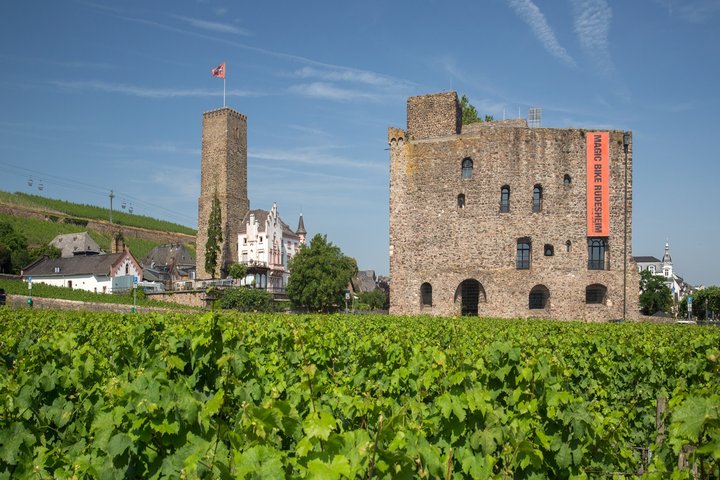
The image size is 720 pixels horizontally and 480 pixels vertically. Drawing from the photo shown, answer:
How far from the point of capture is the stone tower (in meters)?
68.1

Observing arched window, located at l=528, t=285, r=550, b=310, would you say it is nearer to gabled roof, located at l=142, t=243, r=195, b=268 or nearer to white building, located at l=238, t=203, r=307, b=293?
white building, located at l=238, t=203, r=307, b=293

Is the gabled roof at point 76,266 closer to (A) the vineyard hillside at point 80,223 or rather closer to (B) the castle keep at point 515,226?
(A) the vineyard hillside at point 80,223

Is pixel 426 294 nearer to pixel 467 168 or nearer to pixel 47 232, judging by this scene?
pixel 467 168

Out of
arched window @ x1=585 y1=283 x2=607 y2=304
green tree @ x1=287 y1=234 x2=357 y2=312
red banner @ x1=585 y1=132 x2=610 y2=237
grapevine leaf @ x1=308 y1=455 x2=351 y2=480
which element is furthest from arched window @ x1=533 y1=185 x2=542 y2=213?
grapevine leaf @ x1=308 y1=455 x2=351 y2=480

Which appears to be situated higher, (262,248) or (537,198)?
(537,198)

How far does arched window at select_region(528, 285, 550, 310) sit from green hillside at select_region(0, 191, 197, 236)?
88366mm

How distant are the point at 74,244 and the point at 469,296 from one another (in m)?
63.4

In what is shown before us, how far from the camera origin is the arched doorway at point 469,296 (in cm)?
3569

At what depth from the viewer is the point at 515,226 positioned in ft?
113

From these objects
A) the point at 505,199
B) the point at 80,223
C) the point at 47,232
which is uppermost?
the point at 80,223

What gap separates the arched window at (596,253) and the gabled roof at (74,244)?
6728 centimetres

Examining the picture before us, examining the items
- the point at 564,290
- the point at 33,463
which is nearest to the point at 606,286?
the point at 564,290

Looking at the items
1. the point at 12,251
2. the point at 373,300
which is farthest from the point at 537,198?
the point at 12,251

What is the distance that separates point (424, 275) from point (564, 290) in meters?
8.41
